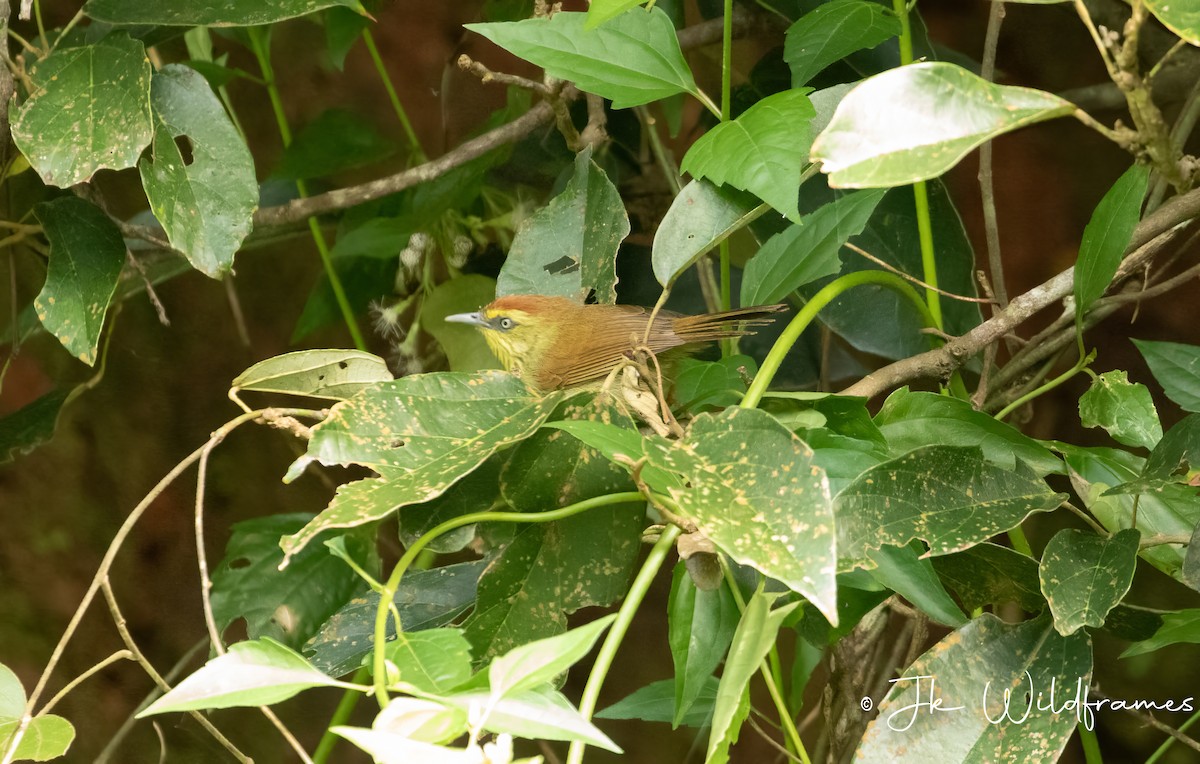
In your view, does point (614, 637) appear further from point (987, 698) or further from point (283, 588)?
point (283, 588)

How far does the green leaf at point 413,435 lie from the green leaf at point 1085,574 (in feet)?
1.46

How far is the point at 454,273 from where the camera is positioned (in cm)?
158

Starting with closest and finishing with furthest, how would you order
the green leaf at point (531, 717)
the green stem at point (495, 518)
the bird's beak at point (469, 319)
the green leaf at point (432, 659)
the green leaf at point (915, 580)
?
the green leaf at point (531, 717) < the green leaf at point (432, 659) < the green stem at point (495, 518) < the green leaf at point (915, 580) < the bird's beak at point (469, 319)

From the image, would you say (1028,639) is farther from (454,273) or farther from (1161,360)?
(454,273)

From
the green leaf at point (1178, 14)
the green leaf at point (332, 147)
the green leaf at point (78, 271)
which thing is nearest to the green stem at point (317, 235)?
the green leaf at point (332, 147)

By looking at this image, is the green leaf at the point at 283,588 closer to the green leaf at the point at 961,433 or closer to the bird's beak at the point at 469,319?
the bird's beak at the point at 469,319

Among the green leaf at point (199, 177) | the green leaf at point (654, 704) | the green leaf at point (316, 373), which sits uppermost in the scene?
the green leaf at point (199, 177)

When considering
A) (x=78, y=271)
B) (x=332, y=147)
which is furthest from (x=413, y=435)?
(x=332, y=147)

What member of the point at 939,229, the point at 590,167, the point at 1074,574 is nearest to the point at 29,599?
the point at 590,167

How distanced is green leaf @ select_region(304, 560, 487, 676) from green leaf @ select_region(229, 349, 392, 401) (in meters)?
0.22

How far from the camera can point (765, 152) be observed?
0.90 meters

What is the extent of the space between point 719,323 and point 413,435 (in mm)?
613

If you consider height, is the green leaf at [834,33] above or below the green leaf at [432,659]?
above

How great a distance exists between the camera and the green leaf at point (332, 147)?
66.0 inches
